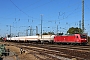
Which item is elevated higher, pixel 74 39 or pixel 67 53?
pixel 74 39

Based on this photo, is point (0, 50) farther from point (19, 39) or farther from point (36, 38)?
point (19, 39)

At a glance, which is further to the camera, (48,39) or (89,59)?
(48,39)

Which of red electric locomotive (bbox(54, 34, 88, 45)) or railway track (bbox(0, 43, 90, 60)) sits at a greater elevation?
red electric locomotive (bbox(54, 34, 88, 45))

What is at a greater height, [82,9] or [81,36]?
[82,9]

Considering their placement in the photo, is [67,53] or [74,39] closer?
[67,53]

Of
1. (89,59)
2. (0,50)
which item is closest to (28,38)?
(0,50)

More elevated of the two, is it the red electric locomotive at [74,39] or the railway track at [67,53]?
the red electric locomotive at [74,39]

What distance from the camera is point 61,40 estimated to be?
198 ft

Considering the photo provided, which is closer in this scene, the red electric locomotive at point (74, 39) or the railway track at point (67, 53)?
the railway track at point (67, 53)

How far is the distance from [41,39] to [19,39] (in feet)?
90.6

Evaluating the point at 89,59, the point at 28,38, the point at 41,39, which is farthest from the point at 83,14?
the point at 28,38

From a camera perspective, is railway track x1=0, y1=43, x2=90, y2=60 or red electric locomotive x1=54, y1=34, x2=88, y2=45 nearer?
railway track x1=0, y1=43, x2=90, y2=60

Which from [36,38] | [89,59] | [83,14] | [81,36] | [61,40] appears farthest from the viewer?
[36,38]

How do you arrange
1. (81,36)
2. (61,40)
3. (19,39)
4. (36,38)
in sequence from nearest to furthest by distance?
(81,36) → (61,40) → (36,38) → (19,39)
